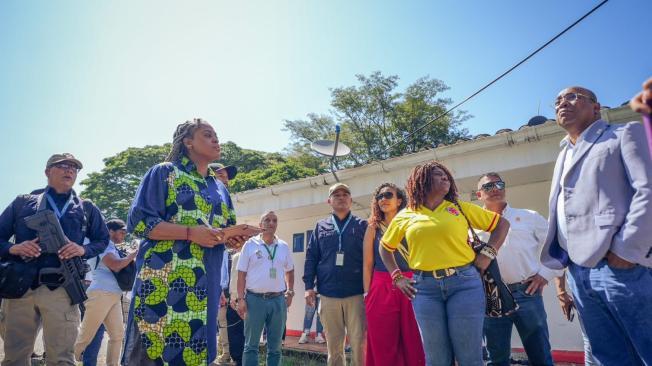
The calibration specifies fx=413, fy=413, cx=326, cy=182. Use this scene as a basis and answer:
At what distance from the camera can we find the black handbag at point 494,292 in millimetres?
3143

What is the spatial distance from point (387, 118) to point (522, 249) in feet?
93.1

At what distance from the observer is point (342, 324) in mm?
4508

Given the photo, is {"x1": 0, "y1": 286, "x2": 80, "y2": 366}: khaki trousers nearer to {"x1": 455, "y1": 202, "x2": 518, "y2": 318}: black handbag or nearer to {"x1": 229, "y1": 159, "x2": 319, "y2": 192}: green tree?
{"x1": 455, "y1": 202, "x2": 518, "y2": 318}: black handbag

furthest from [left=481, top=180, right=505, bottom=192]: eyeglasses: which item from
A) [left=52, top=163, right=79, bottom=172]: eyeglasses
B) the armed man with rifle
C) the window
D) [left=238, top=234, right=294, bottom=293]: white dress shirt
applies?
the window

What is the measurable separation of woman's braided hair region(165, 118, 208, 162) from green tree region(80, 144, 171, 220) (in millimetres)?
30219

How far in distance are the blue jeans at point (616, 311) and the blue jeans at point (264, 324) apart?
3.48m

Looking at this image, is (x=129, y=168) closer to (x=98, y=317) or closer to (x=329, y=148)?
(x=329, y=148)

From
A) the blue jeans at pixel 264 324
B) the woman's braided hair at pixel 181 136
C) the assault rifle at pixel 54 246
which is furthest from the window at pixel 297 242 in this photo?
the woman's braided hair at pixel 181 136

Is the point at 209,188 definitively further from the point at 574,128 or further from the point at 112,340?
the point at 112,340

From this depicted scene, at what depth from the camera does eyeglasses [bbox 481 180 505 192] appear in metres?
4.15

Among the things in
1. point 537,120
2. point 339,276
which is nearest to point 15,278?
point 339,276

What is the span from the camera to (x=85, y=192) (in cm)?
3134

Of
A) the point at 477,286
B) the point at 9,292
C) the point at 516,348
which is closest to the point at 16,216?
the point at 9,292

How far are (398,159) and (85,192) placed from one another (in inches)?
1219
